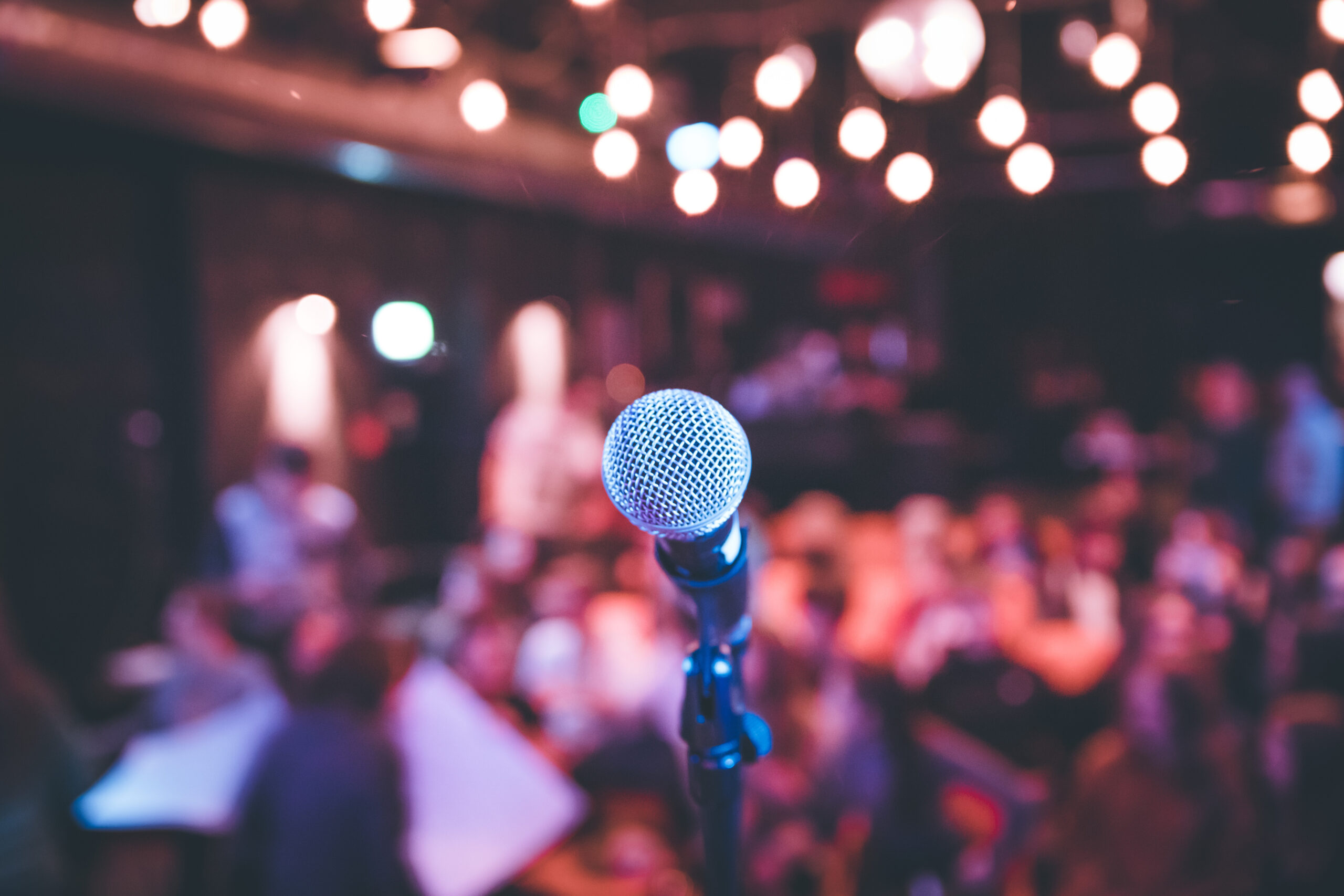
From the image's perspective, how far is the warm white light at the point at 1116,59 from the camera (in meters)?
4.34

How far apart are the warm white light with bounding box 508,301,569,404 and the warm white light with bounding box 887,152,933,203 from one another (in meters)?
4.15

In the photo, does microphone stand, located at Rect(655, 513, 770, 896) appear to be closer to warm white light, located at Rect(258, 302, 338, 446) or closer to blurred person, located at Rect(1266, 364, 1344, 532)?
warm white light, located at Rect(258, 302, 338, 446)

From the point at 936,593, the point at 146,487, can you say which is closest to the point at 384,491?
the point at 146,487

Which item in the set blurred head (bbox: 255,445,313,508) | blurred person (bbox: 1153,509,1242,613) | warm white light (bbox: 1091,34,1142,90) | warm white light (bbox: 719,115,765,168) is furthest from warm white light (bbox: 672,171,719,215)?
blurred person (bbox: 1153,509,1242,613)

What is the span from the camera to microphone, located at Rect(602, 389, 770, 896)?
92 centimetres

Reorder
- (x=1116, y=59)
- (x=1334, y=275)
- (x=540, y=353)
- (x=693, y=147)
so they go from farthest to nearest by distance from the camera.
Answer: (x=1334, y=275)
(x=540, y=353)
(x=693, y=147)
(x=1116, y=59)

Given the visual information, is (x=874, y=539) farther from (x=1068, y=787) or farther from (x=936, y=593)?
(x=1068, y=787)

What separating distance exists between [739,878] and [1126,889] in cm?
246

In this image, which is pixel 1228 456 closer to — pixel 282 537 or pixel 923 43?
pixel 923 43

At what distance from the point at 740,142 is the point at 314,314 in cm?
314

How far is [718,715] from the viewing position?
1.01 m

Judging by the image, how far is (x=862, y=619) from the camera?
5.08m

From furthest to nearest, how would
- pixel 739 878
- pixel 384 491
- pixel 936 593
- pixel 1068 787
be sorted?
pixel 384 491 → pixel 936 593 → pixel 1068 787 → pixel 739 878

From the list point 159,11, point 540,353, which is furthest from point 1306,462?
point 159,11
